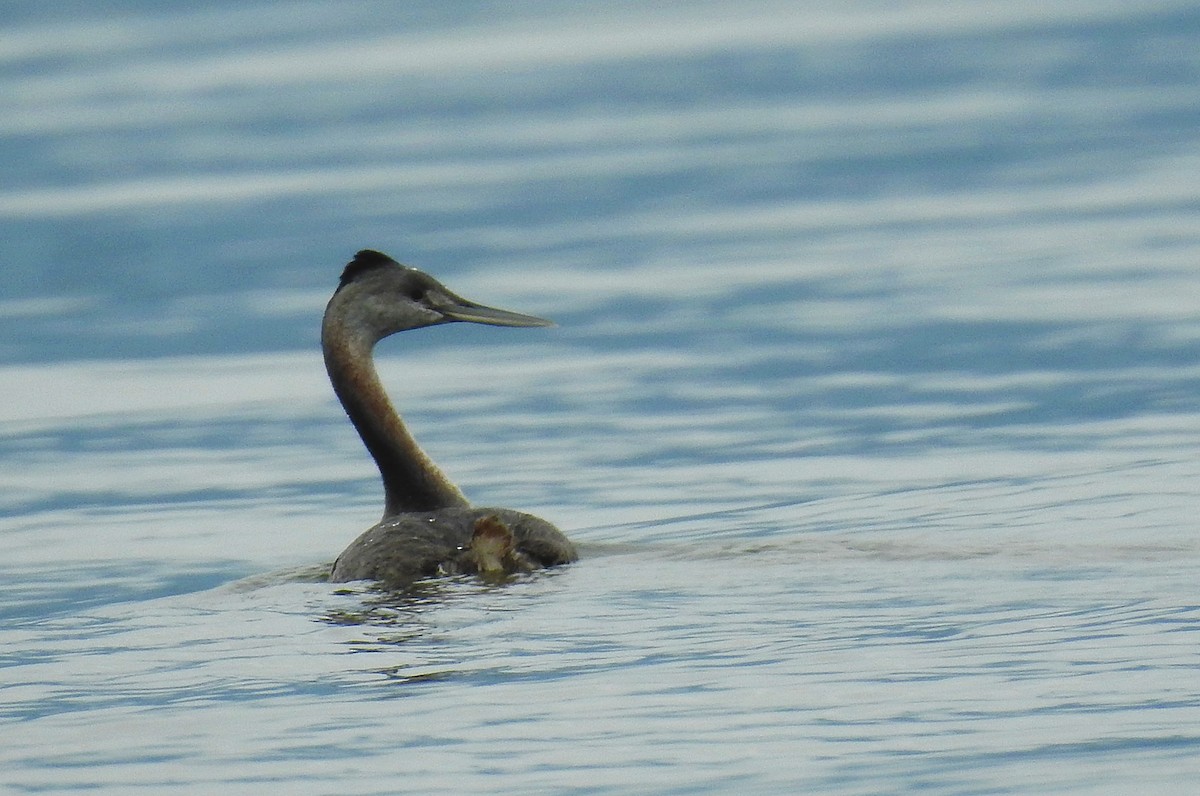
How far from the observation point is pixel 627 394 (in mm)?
13703

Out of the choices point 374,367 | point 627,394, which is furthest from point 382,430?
→ point 627,394

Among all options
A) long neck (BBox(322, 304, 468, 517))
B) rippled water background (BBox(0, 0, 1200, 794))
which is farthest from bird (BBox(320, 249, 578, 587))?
rippled water background (BBox(0, 0, 1200, 794))

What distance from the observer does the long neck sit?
10.4 metres

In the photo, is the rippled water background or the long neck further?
the long neck

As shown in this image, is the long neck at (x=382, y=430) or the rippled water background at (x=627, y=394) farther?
the long neck at (x=382, y=430)

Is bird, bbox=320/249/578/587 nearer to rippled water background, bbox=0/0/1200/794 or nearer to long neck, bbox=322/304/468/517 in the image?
long neck, bbox=322/304/468/517

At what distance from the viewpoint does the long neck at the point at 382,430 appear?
10.4 metres

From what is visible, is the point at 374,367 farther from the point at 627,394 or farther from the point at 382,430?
the point at 627,394

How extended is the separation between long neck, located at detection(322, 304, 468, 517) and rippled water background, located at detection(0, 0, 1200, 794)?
54cm

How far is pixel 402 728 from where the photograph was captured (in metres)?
7.31

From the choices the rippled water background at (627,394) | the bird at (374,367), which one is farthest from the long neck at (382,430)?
the rippled water background at (627,394)

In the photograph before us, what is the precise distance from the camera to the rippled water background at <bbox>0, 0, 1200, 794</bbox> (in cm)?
738

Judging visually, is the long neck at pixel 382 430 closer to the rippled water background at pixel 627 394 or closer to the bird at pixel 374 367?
the bird at pixel 374 367

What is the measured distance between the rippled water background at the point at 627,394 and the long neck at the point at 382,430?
21.4 inches
